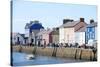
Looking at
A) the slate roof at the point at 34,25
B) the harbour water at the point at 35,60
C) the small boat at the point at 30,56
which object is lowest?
the harbour water at the point at 35,60

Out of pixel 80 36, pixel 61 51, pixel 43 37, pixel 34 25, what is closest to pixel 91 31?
pixel 80 36

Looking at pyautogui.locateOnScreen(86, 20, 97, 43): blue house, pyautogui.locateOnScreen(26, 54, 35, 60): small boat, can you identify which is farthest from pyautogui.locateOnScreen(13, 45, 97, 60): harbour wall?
pyautogui.locateOnScreen(86, 20, 97, 43): blue house

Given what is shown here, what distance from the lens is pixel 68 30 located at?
2.37 m

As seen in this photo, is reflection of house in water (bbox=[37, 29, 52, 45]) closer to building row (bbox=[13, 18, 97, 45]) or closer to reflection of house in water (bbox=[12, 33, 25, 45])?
building row (bbox=[13, 18, 97, 45])

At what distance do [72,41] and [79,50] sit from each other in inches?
5.8

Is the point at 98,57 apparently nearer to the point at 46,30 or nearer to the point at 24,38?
the point at 46,30

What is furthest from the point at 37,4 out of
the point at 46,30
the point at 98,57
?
the point at 98,57

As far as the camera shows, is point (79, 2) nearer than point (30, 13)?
No

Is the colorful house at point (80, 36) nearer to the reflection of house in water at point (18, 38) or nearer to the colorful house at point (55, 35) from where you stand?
the colorful house at point (55, 35)

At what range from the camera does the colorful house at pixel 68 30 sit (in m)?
2.35

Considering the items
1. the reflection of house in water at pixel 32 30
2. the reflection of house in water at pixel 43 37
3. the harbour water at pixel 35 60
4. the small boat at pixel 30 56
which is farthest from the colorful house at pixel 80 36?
the small boat at pixel 30 56

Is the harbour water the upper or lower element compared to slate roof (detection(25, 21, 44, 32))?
lower

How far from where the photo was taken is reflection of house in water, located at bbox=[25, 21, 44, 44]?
2229 millimetres

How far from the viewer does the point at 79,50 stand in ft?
7.92
